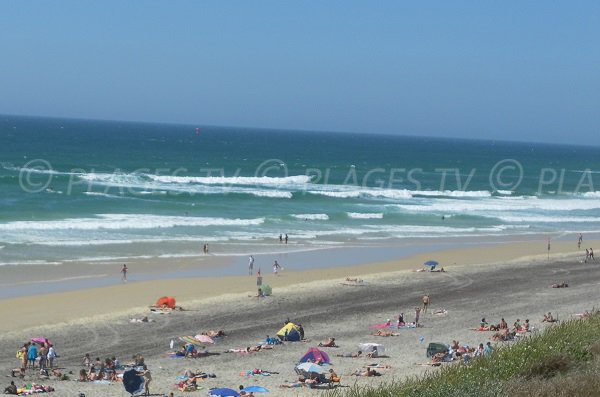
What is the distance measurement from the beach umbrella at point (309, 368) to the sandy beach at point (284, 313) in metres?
0.50

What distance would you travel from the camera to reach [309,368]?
19.0 m

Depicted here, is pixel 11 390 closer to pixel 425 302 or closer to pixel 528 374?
pixel 528 374

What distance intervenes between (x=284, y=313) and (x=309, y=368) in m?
7.49

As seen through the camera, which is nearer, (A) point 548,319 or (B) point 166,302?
(A) point 548,319

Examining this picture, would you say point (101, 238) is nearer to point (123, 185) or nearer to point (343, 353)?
point (343, 353)

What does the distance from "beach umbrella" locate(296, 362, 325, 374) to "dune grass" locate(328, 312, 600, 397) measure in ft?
21.5

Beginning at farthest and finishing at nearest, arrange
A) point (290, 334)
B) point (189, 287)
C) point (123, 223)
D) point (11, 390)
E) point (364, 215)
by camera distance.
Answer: point (364, 215) < point (123, 223) < point (189, 287) < point (290, 334) < point (11, 390)

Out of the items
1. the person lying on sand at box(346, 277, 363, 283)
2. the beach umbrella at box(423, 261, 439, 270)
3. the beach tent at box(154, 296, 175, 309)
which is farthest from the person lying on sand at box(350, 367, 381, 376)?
the beach umbrella at box(423, 261, 439, 270)

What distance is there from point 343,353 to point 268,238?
66.5 feet

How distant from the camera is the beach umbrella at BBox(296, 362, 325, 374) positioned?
18953mm

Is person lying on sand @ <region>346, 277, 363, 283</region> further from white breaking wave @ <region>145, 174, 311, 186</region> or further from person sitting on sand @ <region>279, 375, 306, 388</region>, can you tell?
white breaking wave @ <region>145, 174, 311, 186</region>

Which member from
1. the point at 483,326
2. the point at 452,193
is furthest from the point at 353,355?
the point at 452,193

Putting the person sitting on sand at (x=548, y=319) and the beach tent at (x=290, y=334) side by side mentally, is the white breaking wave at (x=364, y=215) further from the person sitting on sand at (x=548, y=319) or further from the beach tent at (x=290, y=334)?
the beach tent at (x=290, y=334)

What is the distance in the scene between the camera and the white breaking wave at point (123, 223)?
41938 millimetres
